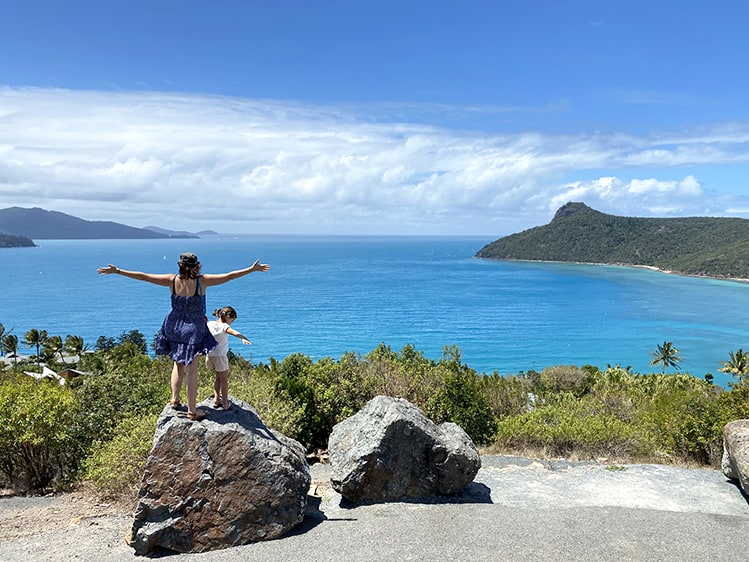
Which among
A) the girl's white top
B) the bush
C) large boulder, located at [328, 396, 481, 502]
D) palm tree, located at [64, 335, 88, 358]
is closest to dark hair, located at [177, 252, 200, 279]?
the girl's white top

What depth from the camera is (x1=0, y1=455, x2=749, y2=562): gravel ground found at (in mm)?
7758

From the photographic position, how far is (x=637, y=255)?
176250mm

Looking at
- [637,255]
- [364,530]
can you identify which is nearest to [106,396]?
[364,530]

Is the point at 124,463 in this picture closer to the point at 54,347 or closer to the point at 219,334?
the point at 219,334

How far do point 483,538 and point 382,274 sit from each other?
539 ft

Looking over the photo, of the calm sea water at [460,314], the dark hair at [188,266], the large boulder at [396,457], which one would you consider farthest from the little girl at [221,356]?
the calm sea water at [460,314]

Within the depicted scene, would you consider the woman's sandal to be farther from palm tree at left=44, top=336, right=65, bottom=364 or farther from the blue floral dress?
palm tree at left=44, top=336, right=65, bottom=364

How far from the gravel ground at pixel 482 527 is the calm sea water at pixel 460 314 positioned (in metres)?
58.1

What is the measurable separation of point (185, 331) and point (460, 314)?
95549mm

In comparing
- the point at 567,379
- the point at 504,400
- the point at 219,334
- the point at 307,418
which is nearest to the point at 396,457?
the point at 219,334

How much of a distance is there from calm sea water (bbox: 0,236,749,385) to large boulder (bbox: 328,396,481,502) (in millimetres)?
58957

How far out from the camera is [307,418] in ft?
49.8

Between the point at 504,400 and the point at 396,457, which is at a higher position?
the point at 396,457

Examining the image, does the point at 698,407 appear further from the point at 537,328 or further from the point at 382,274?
the point at 382,274
